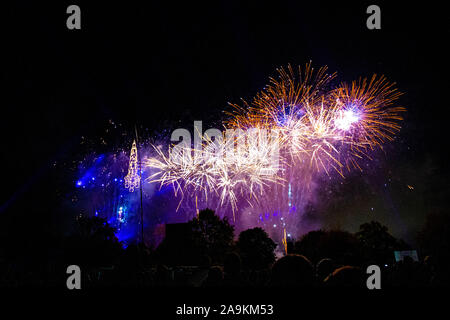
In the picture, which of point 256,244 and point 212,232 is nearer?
point 256,244

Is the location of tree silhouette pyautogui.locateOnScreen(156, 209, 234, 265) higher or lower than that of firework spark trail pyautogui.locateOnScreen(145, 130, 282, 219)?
lower

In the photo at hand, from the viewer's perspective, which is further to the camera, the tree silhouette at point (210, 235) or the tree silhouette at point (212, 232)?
the tree silhouette at point (212, 232)

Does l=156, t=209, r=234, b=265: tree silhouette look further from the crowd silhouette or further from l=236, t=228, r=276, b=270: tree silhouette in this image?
l=236, t=228, r=276, b=270: tree silhouette

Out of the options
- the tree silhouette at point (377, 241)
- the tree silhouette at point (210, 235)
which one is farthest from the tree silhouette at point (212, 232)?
the tree silhouette at point (377, 241)

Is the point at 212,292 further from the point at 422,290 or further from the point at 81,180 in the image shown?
the point at 81,180

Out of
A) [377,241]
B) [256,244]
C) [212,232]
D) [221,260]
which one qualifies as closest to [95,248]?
[221,260]

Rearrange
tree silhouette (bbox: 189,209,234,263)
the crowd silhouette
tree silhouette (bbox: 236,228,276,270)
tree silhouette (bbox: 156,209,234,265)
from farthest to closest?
1. tree silhouette (bbox: 189,209,234,263)
2. tree silhouette (bbox: 156,209,234,265)
3. tree silhouette (bbox: 236,228,276,270)
4. the crowd silhouette

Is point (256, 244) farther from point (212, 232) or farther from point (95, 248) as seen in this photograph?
point (95, 248)

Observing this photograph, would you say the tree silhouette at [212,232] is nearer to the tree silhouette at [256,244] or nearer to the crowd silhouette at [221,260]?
the crowd silhouette at [221,260]

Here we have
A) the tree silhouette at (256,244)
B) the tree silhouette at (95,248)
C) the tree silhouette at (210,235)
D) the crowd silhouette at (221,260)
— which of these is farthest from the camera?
the tree silhouette at (210,235)

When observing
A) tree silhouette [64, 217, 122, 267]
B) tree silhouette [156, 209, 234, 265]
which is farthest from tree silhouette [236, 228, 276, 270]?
tree silhouette [64, 217, 122, 267]

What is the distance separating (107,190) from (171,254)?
987 inches
